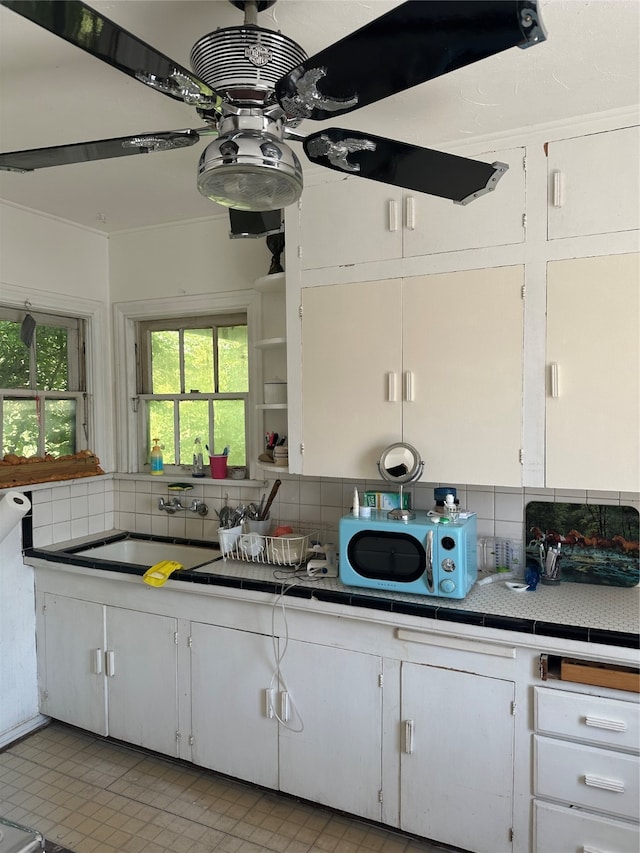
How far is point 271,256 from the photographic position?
2.93 metres

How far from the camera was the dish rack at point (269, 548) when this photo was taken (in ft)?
8.35

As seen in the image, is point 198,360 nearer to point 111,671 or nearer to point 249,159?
point 111,671

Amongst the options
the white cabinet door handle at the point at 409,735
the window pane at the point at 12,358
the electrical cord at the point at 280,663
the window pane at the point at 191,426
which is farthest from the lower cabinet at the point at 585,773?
the window pane at the point at 12,358

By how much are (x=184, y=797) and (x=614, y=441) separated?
2151 millimetres

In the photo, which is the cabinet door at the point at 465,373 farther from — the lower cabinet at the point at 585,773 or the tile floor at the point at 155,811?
the tile floor at the point at 155,811

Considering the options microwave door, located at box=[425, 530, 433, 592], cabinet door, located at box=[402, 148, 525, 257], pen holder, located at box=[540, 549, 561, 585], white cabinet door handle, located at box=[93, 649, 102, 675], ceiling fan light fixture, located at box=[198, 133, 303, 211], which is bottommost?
white cabinet door handle, located at box=[93, 649, 102, 675]

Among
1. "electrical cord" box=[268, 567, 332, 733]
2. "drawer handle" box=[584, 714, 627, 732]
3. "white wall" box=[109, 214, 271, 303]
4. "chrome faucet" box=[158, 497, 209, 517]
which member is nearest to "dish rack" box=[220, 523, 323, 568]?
"electrical cord" box=[268, 567, 332, 733]

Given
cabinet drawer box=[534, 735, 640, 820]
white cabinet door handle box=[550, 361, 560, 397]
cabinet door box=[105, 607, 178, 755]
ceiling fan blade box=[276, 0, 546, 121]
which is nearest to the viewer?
ceiling fan blade box=[276, 0, 546, 121]

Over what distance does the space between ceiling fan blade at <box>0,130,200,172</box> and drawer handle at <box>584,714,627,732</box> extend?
1.94m

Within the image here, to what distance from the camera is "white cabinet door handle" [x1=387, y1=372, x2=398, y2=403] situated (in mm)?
2305

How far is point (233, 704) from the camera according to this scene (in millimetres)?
2434

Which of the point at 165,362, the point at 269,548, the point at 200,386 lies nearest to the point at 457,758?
the point at 269,548

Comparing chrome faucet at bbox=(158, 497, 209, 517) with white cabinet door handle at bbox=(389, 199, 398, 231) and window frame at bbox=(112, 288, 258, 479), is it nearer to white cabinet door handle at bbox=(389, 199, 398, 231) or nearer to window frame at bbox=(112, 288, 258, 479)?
window frame at bbox=(112, 288, 258, 479)

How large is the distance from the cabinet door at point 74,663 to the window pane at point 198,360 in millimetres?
1221
